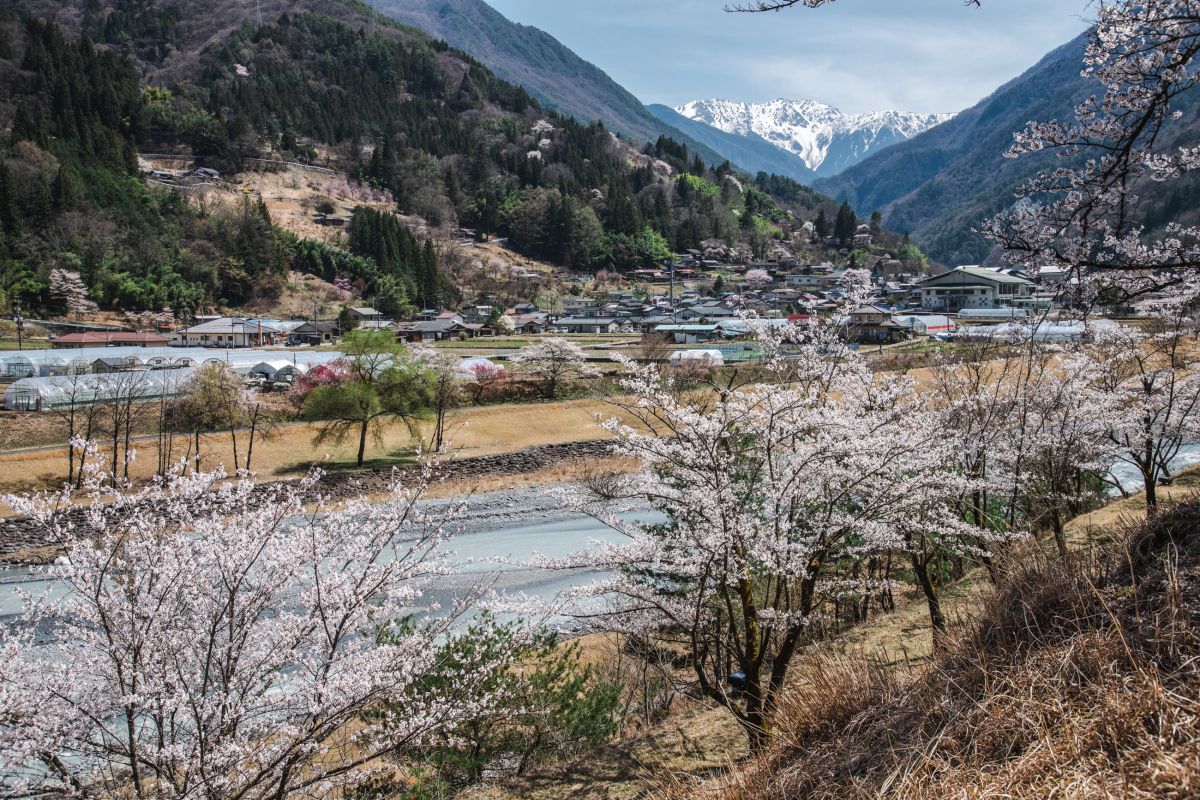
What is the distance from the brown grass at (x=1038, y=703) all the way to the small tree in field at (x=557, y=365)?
32.2 metres

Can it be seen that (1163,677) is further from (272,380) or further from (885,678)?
(272,380)

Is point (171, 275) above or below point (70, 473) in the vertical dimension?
above

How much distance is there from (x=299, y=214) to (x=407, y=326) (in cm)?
3072

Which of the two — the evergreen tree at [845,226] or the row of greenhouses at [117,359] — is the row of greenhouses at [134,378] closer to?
the row of greenhouses at [117,359]

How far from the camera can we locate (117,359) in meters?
32.0

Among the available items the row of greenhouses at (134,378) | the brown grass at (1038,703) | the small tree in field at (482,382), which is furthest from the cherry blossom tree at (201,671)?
the small tree in field at (482,382)

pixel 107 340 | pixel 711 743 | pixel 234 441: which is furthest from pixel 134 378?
pixel 711 743

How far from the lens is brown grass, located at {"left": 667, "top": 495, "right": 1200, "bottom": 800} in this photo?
84.0 inches

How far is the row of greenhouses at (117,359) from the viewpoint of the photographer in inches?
1161

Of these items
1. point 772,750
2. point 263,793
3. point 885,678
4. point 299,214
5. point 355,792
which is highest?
point 299,214

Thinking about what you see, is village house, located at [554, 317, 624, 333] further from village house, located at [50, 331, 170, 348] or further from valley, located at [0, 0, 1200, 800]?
village house, located at [50, 331, 170, 348]

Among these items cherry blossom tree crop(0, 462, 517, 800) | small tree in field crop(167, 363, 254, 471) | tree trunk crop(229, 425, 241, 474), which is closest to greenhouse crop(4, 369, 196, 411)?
small tree in field crop(167, 363, 254, 471)

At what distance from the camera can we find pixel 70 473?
19.9 m

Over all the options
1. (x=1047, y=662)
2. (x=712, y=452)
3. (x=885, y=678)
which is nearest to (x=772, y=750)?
(x=885, y=678)
